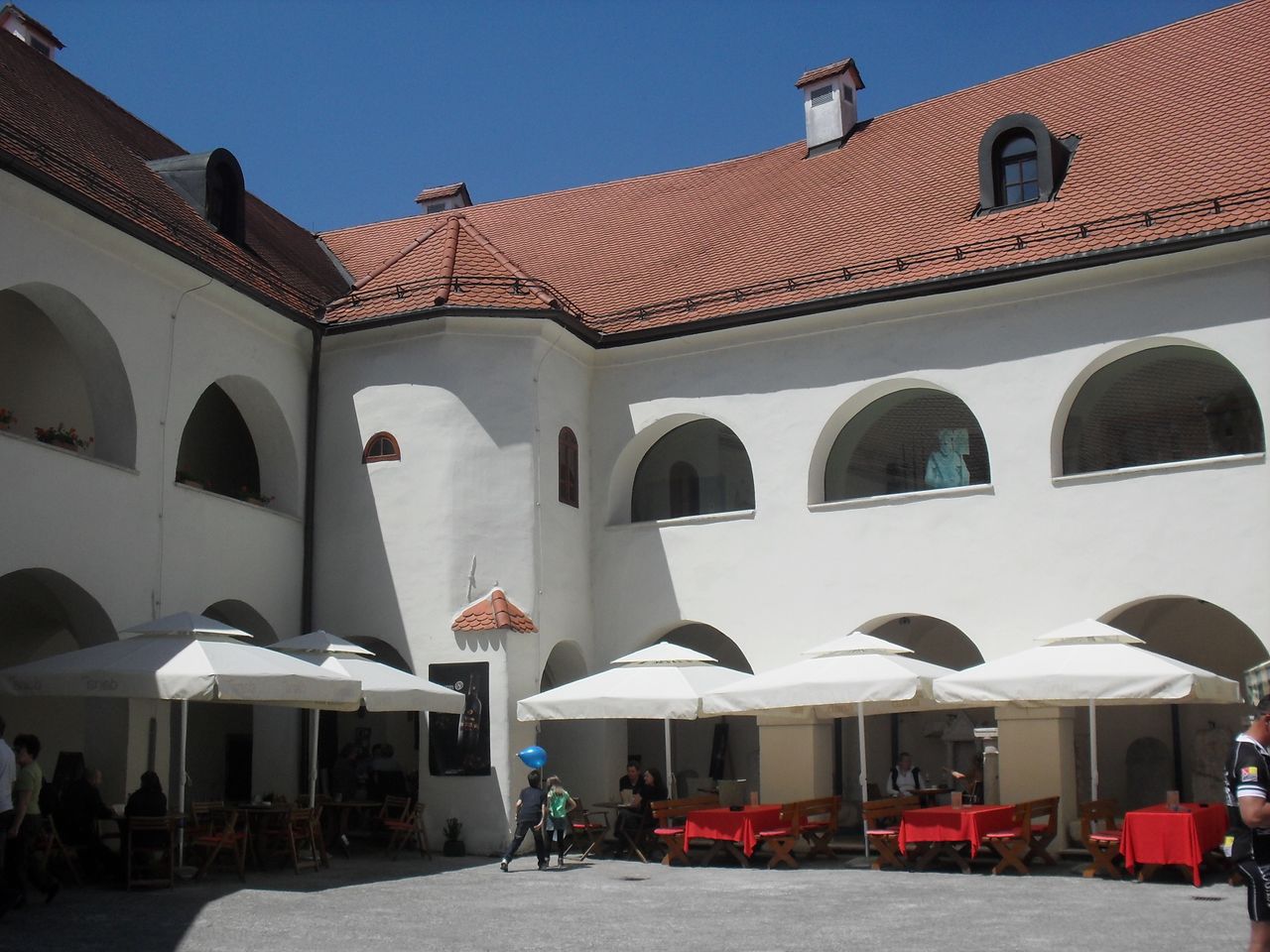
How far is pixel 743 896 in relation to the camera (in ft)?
40.7

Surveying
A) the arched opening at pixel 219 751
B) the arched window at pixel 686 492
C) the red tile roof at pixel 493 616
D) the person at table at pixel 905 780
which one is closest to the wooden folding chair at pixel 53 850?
the red tile roof at pixel 493 616

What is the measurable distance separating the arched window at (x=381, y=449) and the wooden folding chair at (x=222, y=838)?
18.0ft

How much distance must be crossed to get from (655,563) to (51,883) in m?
9.08

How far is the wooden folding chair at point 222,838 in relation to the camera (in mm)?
13234

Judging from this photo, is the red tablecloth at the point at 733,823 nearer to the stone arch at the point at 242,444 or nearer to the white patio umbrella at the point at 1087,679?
the white patio umbrella at the point at 1087,679

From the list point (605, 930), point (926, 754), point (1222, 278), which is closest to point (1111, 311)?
point (1222, 278)

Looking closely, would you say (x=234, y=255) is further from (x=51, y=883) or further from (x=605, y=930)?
(x=605, y=930)

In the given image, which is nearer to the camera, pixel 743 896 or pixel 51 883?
pixel 51 883

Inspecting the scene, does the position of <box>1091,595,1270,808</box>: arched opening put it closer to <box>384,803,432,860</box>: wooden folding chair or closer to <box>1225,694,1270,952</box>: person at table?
<box>384,803,432,860</box>: wooden folding chair

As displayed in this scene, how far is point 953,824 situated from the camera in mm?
13773

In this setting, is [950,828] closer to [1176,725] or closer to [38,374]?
[1176,725]

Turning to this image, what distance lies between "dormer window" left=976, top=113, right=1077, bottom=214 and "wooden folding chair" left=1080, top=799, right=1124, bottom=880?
7837 mm

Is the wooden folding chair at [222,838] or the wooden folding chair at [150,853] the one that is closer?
the wooden folding chair at [150,853]

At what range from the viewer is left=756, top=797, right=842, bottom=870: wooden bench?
14.8m
